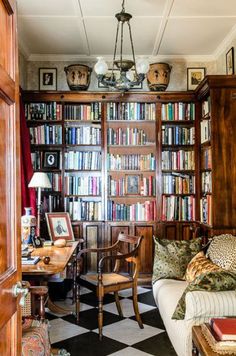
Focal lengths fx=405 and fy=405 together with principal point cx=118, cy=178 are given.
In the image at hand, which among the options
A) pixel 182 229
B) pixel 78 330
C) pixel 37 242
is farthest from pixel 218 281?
pixel 182 229

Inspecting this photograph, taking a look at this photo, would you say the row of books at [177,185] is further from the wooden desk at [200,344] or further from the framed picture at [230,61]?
the wooden desk at [200,344]

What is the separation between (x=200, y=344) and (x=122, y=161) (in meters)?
3.39

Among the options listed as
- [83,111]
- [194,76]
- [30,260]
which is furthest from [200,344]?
[194,76]

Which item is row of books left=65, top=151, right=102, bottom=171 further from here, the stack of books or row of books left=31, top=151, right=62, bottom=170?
the stack of books

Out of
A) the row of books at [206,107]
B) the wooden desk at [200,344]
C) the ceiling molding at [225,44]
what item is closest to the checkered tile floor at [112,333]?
the wooden desk at [200,344]

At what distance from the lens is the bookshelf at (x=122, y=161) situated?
5.09 m

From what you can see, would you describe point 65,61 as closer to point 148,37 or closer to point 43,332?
point 148,37

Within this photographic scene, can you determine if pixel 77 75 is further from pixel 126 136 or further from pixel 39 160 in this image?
pixel 39 160

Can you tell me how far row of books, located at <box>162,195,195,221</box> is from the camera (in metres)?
5.13

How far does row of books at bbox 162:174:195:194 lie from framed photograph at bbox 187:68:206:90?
4.07 ft

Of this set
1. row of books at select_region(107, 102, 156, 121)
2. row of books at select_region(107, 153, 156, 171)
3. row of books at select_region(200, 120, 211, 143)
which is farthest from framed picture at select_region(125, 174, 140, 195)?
row of books at select_region(200, 120, 211, 143)

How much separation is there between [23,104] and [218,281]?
11.6 feet

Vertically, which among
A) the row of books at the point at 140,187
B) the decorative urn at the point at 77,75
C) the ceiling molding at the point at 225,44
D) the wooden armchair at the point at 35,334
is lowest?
the wooden armchair at the point at 35,334

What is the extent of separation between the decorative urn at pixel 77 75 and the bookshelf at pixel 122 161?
0.34 ft
